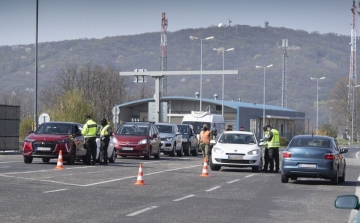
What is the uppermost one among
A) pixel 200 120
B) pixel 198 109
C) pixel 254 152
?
pixel 198 109

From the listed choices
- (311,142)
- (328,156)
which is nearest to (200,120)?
(311,142)

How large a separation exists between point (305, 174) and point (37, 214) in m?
13.3

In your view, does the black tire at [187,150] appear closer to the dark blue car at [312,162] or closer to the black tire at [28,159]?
the black tire at [28,159]

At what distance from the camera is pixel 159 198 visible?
19.9 meters

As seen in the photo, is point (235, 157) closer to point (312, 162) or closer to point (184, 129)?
point (312, 162)

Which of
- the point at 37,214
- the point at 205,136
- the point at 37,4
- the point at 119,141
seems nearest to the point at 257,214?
the point at 37,214

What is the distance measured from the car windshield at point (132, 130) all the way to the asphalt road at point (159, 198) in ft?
46.2

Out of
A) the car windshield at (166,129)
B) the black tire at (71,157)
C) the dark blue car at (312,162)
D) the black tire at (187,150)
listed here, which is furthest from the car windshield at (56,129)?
the black tire at (187,150)

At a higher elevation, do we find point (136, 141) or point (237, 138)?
point (237, 138)

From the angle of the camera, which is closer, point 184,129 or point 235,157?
point 235,157

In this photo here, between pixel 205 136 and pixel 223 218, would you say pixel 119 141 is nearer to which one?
pixel 205 136

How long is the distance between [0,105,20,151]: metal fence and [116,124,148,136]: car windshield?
9747 millimetres

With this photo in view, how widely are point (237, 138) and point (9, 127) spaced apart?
21238 mm

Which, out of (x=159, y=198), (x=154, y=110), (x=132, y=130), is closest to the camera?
(x=159, y=198)
